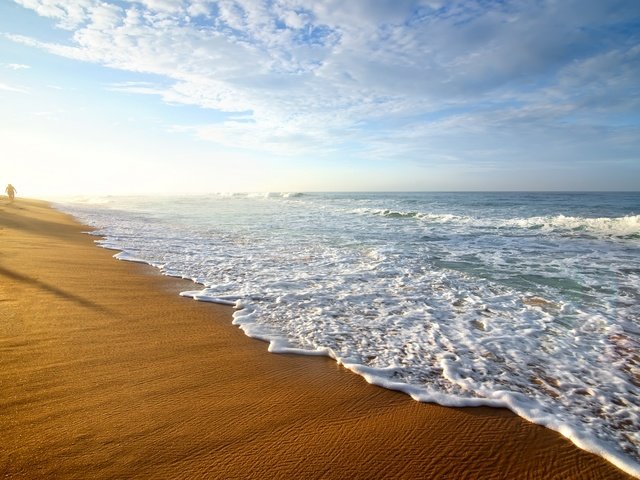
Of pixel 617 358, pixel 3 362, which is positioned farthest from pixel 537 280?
pixel 3 362

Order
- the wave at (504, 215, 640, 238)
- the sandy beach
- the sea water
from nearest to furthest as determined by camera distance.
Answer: the sandy beach < the sea water < the wave at (504, 215, 640, 238)

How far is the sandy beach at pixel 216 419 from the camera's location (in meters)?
2.01

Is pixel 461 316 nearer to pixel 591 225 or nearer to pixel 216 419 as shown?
pixel 216 419

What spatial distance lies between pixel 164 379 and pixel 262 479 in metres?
1.41

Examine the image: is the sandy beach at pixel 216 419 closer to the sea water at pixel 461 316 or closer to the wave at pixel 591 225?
the sea water at pixel 461 316

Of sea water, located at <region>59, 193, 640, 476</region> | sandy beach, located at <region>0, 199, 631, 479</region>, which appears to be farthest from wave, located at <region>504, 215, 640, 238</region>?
sandy beach, located at <region>0, 199, 631, 479</region>

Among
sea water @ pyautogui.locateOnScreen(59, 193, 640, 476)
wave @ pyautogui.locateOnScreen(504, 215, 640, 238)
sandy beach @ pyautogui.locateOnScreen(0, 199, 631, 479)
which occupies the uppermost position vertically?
sandy beach @ pyautogui.locateOnScreen(0, 199, 631, 479)

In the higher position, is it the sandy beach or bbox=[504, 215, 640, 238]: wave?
the sandy beach

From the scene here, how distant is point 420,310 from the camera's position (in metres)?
4.91

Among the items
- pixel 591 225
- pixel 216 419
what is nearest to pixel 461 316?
pixel 216 419

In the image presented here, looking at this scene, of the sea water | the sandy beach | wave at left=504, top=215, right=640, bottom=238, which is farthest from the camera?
wave at left=504, top=215, right=640, bottom=238

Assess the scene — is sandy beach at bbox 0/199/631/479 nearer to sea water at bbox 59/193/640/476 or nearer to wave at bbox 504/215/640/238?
sea water at bbox 59/193/640/476

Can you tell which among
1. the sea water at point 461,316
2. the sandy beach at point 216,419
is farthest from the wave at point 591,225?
the sandy beach at point 216,419

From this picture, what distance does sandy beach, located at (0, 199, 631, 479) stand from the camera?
6.59 feet
